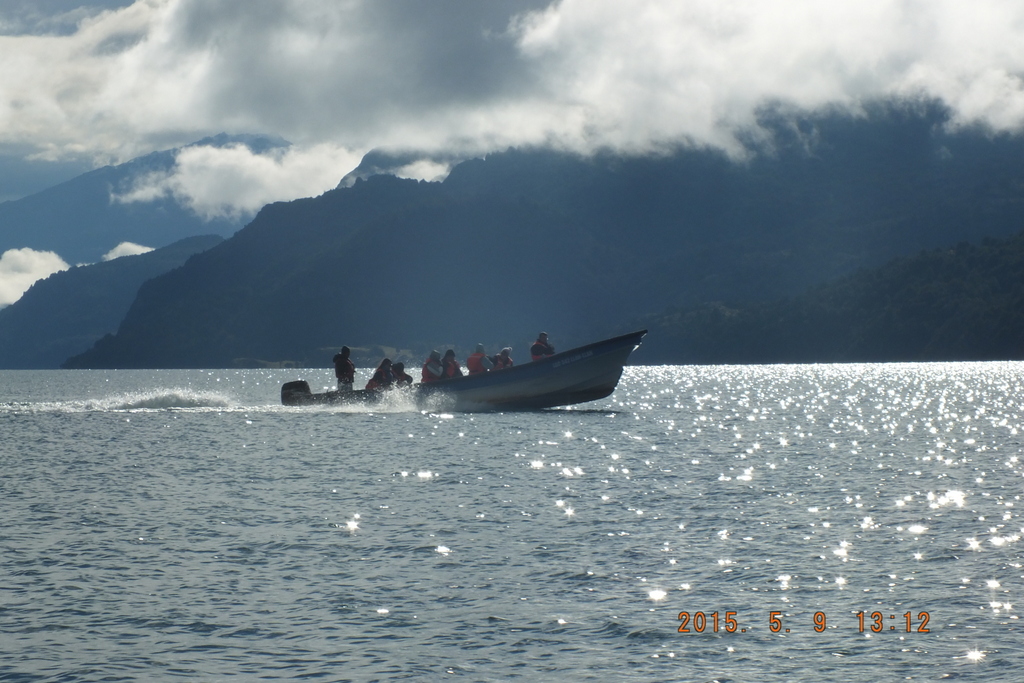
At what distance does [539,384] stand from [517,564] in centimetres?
3198

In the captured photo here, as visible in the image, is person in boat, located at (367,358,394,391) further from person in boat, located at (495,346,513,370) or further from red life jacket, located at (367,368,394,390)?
person in boat, located at (495,346,513,370)

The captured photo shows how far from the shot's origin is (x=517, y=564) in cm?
1970

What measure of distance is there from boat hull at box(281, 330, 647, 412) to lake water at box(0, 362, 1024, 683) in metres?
8.69

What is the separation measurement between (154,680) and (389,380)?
139ft

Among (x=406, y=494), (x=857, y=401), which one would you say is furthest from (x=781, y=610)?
(x=857, y=401)

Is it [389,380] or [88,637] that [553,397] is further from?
[88,637]

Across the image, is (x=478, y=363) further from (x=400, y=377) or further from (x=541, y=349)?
(x=400, y=377)

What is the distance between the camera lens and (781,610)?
52.7 ft

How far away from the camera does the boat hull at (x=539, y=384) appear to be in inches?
1986

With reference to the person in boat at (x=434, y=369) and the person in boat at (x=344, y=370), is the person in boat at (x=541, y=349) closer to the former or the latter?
the person in boat at (x=434, y=369)

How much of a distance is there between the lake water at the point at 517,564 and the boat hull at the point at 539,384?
28.5 feet

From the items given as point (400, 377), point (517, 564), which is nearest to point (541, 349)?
point (400, 377)

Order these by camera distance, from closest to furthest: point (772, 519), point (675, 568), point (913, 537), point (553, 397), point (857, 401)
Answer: point (675, 568), point (913, 537), point (772, 519), point (553, 397), point (857, 401)
